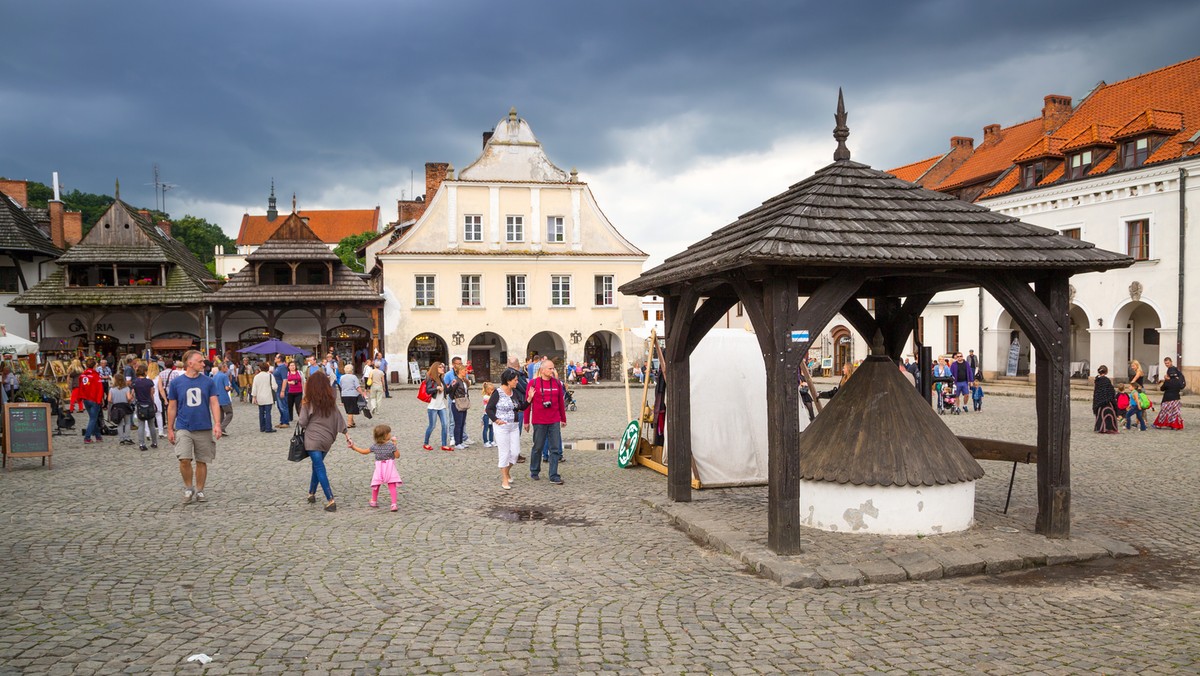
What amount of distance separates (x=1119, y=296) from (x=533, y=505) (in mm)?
29481

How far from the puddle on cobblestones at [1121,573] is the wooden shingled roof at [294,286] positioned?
1414 inches

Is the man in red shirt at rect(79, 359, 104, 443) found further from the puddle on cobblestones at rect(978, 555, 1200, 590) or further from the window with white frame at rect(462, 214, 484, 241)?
the window with white frame at rect(462, 214, 484, 241)

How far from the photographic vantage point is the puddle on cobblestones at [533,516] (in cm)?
957

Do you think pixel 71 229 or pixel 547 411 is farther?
pixel 71 229

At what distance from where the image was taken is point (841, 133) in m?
9.10

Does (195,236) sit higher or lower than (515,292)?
higher

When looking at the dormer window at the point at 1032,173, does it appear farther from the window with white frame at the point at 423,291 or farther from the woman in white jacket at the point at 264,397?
the woman in white jacket at the point at 264,397

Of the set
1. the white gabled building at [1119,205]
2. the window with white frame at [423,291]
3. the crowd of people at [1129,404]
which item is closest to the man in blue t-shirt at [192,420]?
the crowd of people at [1129,404]

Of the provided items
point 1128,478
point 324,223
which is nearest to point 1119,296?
point 1128,478

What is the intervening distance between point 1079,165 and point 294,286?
34565 millimetres

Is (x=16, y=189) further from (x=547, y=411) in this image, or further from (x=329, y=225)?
(x=547, y=411)

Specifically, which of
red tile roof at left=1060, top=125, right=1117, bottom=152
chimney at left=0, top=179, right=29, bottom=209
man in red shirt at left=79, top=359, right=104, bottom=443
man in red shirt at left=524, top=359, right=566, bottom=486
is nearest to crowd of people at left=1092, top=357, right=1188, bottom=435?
man in red shirt at left=524, top=359, right=566, bottom=486

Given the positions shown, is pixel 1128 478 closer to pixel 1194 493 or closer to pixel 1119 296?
pixel 1194 493

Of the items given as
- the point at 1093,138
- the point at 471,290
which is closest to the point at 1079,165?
the point at 1093,138
